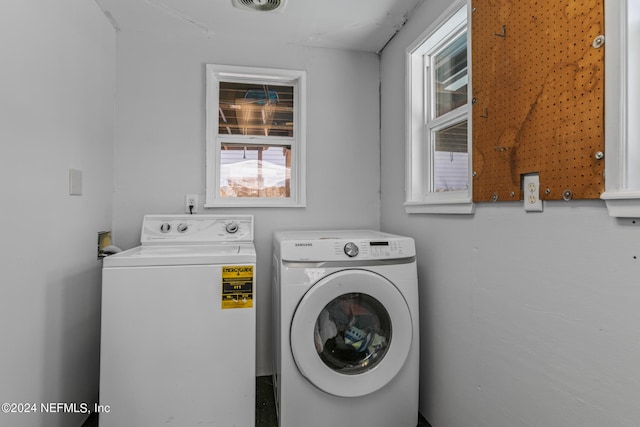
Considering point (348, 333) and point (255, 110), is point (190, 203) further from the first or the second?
point (348, 333)

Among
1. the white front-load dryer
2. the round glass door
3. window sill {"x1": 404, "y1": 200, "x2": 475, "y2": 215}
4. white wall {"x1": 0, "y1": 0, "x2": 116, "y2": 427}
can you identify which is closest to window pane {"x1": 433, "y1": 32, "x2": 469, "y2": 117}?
window sill {"x1": 404, "y1": 200, "x2": 475, "y2": 215}

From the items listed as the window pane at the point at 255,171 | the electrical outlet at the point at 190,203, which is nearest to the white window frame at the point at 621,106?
the window pane at the point at 255,171

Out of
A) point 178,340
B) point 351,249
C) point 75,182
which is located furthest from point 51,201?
point 351,249

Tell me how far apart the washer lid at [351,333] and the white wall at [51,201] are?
105 cm

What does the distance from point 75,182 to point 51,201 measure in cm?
22

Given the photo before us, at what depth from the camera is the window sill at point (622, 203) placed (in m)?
0.82

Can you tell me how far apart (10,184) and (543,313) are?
191 cm

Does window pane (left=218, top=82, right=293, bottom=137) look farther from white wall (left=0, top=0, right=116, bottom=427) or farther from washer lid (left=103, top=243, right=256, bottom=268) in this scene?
washer lid (left=103, top=243, right=256, bottom=268)

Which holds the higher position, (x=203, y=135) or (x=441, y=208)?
(x=203, y=135)

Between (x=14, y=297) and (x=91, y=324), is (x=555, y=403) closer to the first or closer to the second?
(x=14, y=297)

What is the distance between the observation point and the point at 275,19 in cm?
206

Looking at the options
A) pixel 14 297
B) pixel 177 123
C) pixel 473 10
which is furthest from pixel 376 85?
pixel 14 297

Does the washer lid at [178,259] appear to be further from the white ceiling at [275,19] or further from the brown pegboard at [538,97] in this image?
the white ceiling at [275,19]

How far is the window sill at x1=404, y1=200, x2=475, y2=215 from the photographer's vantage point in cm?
147
